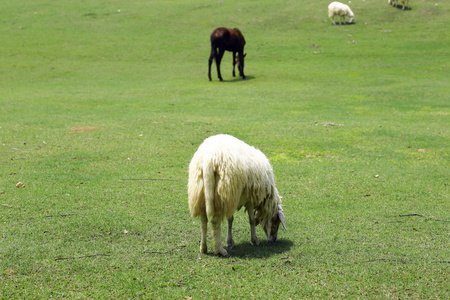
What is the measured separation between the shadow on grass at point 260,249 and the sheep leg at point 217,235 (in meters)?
0.16

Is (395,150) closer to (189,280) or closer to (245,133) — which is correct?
(245,133)

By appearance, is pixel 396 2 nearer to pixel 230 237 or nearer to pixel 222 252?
pixel 230 237

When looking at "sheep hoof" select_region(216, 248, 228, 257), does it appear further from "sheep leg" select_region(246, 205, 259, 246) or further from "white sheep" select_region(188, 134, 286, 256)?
"sheep leg" select_region(246, 205, 259, 246)

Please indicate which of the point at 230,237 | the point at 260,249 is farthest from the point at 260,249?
the point at 230,237

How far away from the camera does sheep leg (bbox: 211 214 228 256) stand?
17.3ft

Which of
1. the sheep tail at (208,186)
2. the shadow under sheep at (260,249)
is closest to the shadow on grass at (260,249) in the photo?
the shadow under sheep at (260,249)

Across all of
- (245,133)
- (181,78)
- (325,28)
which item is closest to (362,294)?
(245,133)

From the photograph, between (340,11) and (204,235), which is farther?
(340,11)

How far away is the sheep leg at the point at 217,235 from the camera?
529 centimetres

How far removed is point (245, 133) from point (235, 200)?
7351 mm

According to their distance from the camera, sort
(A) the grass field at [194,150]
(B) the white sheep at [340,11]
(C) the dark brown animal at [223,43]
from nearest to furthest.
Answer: (A) the grass field at [194,150] < (C) the dark brown animal at [223,43] < (B) the white sheep at [340,11]

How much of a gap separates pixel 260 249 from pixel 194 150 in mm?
5547

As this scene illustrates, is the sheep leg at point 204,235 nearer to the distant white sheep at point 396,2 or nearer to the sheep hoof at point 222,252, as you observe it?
the sheep hoof at point 222,252

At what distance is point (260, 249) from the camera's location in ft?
18.7
